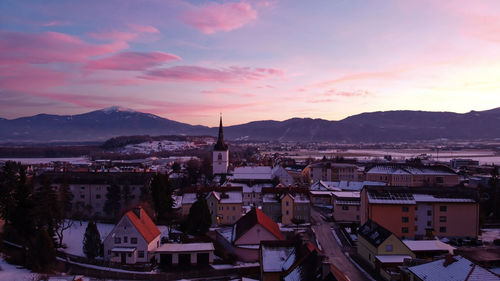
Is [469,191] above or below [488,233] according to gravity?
above

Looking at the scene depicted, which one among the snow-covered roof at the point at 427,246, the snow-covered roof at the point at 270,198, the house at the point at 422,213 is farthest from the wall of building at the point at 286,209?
the snow-covered roof at the point at 427,246

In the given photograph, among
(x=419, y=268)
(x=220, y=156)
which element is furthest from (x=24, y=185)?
(x=220, y=156)

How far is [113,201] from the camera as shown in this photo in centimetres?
4894

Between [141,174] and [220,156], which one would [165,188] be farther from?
[220,156]

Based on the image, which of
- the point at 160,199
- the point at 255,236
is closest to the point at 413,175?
Result: the point at 255,236

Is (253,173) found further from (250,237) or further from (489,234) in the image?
(489,234)

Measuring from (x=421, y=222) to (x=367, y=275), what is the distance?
43.2ft

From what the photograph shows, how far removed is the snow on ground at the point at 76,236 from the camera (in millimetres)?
34062

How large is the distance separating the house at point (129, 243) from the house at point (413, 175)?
4517cm

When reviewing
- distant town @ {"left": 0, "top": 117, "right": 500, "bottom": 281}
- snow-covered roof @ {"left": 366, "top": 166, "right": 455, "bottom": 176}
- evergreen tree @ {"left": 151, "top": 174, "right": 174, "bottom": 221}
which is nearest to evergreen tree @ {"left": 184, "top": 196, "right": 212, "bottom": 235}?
distant town @ {"left": 0, "top": 117, "right": 500, "bottom": 281}

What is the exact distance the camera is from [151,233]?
109ft

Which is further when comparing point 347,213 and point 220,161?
point 220,161

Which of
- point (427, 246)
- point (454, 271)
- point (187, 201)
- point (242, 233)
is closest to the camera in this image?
point (454, 271)

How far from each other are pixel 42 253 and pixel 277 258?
1581 cm
